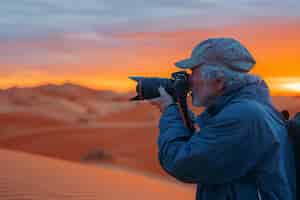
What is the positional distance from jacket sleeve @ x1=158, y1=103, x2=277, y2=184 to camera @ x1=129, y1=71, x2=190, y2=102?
398mm

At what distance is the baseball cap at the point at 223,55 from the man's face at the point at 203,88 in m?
0.07

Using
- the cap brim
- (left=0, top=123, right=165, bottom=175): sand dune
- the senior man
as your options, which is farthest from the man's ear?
(left=0, top=123, right=165, bottom=175): sand dune

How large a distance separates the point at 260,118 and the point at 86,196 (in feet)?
17.2

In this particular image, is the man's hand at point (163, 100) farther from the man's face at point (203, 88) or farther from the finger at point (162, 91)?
the man's face at point (203, 88)

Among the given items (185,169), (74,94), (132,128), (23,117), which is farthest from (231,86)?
(74,94)

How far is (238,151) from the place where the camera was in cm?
282

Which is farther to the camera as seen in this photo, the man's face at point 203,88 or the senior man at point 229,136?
the man's face at point 203,88

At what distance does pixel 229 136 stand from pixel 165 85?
0.77 m

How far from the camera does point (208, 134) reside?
9.46ft

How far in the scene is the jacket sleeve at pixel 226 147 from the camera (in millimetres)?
2820

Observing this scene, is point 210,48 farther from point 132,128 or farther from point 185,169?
point 132,128

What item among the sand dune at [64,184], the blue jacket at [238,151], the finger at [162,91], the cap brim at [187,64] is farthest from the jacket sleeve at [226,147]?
the sand dune at [64,184]

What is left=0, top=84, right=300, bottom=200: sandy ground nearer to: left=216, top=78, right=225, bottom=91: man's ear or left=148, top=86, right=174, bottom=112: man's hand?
left=148, top=86, right=174, bottom=112: man's hand

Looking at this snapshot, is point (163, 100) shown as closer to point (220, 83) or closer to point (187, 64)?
point (187, 64)
